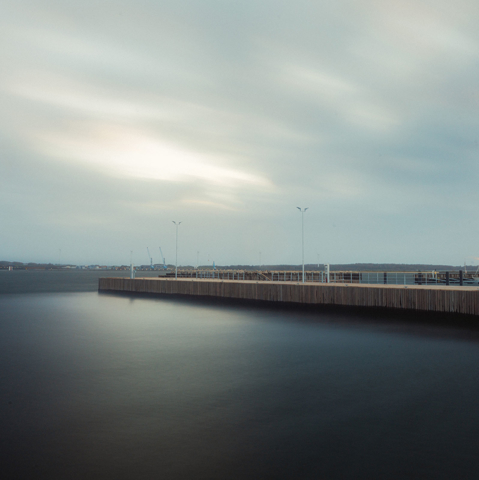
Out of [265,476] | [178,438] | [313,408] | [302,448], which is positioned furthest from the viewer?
[313,408]

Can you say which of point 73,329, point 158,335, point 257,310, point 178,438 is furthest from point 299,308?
point 178,438

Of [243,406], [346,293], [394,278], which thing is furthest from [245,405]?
[394,278]

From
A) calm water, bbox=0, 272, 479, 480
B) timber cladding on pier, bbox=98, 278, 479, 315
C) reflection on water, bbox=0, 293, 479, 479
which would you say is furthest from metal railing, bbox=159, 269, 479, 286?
reflection on water, bbox=0, 293, 479, 479

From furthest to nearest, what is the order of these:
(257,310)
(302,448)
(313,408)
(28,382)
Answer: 1. (257,310)
2. (28,382)
3. (313,408)
4. (302,448)

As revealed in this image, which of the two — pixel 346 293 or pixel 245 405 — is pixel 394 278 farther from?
pixel 245 405

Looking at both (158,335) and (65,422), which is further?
(158,335)

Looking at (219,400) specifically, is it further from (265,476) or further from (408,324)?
(408,324)
